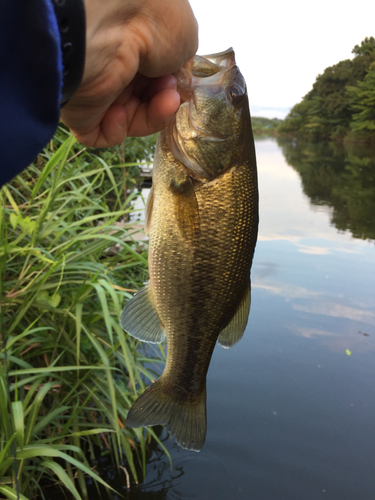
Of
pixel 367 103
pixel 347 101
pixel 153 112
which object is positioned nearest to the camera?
pixel 153 112

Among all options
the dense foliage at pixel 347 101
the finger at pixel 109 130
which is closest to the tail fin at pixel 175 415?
the finger at pixel 109 130

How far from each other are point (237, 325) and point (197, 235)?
0.42 m

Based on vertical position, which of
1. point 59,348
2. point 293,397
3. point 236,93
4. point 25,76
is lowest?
point 293,397

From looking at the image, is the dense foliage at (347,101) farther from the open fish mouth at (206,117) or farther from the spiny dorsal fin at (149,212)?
the spiny dorsal fin at (149,212)

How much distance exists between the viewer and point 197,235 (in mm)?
1537

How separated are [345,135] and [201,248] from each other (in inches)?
2631

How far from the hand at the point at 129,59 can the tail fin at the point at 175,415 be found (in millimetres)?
1026

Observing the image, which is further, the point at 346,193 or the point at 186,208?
the point at 346,193

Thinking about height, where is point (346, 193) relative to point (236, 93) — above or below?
above

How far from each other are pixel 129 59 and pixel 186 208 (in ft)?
1.73

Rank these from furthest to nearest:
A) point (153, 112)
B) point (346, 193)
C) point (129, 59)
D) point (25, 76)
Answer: point (346, 193)
point (153, 112)
point (129, 59)
point (25, 76)

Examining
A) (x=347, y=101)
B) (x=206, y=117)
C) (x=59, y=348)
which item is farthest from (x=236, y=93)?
(x=347, y=101)

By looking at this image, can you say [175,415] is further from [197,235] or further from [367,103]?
[367,103]

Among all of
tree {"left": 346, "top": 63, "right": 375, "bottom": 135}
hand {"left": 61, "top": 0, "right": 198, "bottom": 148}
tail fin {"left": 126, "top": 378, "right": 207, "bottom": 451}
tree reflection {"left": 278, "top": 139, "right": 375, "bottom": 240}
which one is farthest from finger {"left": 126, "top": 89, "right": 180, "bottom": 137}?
tree {"left": 346, "top": 63, "right": 375, "bottom": 135}
